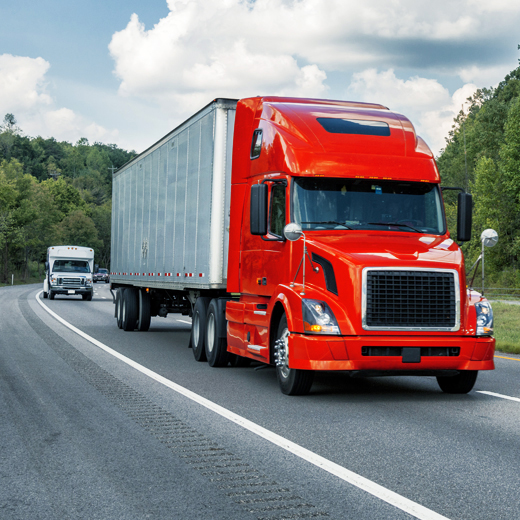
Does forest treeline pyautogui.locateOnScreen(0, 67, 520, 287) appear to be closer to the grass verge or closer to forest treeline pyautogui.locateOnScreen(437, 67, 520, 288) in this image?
forest treeline pyautogui.locateOnScreen(437, 67, 520, 288)

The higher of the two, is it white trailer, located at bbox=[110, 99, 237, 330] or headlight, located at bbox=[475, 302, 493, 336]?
white trailer, located at bbox=[110, 99, 237, 330]

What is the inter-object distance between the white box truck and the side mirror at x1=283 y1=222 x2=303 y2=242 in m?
31.9

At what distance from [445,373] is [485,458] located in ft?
9.62

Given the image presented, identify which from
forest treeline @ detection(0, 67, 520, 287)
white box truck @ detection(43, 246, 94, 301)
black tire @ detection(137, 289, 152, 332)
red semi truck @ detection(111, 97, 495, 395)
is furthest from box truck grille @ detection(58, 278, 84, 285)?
red semi truck @ detection(111, 97, 495, 395)

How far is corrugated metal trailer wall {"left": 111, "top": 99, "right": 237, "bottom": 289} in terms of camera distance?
1286cm

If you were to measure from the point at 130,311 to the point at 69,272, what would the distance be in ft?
70.5

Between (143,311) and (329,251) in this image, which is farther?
(143,311)

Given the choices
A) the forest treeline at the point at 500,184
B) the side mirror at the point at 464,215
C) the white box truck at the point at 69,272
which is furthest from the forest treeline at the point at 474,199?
the white box truck at the point at 69,272

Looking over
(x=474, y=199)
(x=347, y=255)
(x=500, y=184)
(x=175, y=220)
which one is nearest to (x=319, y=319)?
(x=347, y=255)

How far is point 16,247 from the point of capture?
9112 cm

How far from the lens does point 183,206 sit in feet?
49.4

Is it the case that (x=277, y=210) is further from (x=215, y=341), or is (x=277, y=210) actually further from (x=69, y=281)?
(x=69, y=281)

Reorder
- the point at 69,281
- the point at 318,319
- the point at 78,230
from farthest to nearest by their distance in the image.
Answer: the point at 78,230
the point at 69,281
the point at 318,319

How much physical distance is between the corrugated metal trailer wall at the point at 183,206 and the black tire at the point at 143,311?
0.43 m
